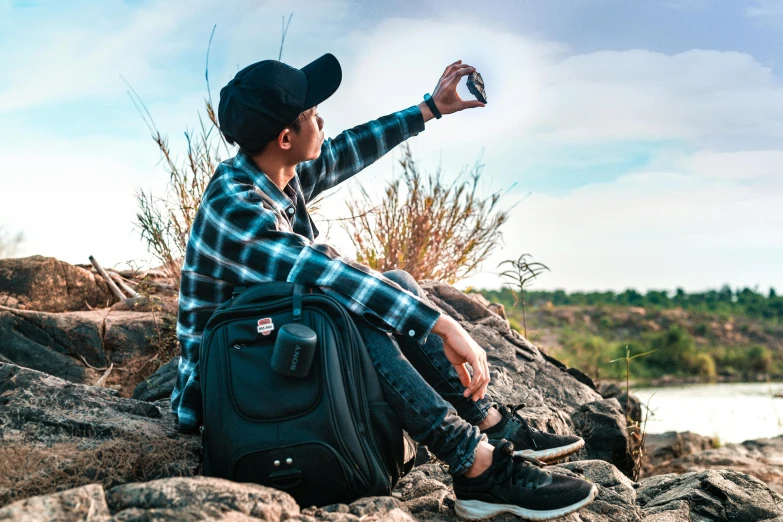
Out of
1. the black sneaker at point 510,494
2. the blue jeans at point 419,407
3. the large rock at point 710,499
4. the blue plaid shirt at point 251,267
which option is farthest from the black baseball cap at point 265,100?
the large rock at point 710,499

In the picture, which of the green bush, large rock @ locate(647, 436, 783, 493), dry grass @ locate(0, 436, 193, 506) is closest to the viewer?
dry grass @ locate(0, 436, 193, 506)

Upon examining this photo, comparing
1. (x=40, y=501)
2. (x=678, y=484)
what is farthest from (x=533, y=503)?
(x=40, y=501)

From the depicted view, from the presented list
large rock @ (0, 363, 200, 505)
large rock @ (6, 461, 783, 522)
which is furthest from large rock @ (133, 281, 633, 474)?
large rock @ (0, 363, 200, 505)

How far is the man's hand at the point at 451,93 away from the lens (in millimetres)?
3674

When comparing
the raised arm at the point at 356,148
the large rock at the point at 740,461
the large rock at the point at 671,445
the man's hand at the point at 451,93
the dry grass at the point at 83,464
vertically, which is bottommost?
the large rock at the point at 740,461

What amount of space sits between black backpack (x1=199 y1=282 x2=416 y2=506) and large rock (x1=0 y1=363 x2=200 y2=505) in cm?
23

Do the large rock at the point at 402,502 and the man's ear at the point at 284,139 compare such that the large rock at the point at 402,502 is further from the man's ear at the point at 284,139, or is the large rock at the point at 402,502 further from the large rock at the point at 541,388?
the man's ear at the point at 284,139

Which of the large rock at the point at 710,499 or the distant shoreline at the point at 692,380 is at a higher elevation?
the distant shoreline at the point at 692,380

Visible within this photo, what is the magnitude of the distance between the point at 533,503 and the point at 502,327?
8.88 ft

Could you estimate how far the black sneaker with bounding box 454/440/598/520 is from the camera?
233cm

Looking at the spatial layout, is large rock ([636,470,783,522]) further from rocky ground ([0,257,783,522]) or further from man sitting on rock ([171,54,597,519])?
man sitting on rock ([171,54,597,519])

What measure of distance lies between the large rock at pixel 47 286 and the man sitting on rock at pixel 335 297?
3.93 metres

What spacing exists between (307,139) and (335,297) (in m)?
0.73

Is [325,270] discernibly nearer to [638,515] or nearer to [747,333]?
[638,515]
